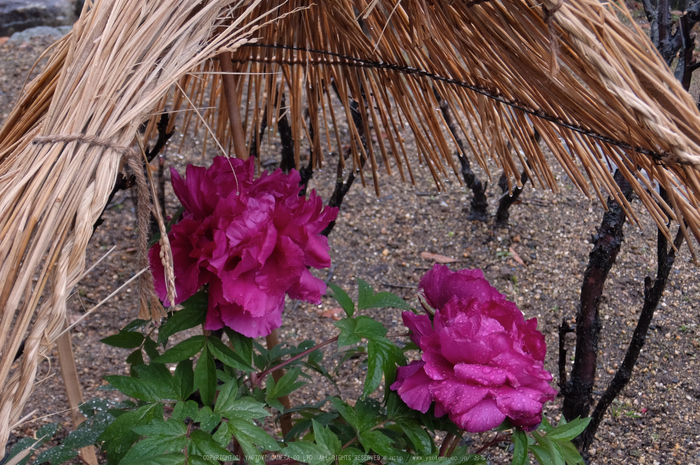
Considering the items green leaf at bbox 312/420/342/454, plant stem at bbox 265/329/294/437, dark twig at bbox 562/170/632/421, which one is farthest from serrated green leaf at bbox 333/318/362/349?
dark twig at bbox 562/170/632/421

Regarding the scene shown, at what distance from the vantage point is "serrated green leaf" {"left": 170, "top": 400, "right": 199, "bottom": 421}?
2.18 ft

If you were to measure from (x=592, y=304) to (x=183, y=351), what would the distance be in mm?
803

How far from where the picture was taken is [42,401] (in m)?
1.56

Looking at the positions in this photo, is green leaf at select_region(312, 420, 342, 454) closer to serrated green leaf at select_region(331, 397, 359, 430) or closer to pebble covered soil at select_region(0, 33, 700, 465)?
serrated green leaf at select_region(331, 397, 359, 430)

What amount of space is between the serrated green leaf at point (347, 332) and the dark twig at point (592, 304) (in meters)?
0.57

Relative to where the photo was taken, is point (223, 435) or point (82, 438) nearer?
point (223, 435)

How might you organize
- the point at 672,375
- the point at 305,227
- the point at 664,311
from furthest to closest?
the point at 664,311
the point at 672,375
the point at 305,227

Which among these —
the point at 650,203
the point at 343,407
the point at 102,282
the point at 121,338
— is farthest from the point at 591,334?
the point at 102,282

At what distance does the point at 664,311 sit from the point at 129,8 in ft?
5.85

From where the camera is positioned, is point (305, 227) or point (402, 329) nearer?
point (305, 227)

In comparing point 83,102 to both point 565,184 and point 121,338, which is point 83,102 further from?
point 565,184

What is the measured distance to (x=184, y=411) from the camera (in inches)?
26.6

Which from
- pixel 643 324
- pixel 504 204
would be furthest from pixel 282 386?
pixel 504 204

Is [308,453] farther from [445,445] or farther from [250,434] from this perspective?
[445,445]
